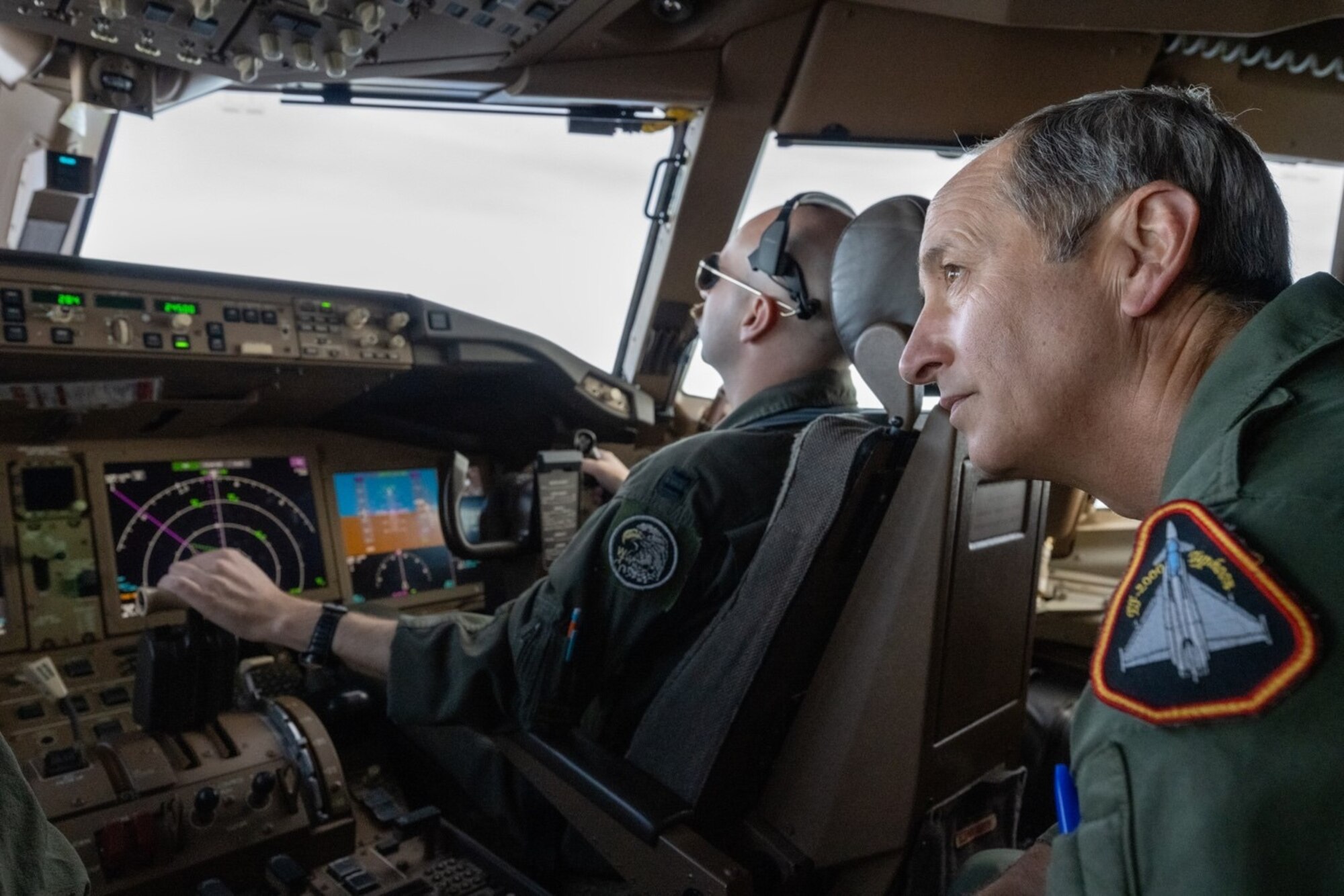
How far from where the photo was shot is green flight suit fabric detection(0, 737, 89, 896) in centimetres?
72

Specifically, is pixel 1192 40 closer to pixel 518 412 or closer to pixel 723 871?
Answer: pixel 518 412

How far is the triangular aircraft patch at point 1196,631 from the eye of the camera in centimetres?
48

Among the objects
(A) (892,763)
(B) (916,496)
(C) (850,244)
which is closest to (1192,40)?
(C) (850,244)

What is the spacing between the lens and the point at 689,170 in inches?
121

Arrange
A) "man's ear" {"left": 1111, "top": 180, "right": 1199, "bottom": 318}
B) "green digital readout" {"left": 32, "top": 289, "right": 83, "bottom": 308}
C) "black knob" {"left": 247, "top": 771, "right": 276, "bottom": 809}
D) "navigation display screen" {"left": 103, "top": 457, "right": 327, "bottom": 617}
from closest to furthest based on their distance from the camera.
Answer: "man's ear" {"left": 1111, "top": 180, "right": 1199, "bottom": 318} < "black knob" {"left": 247, "top": 771, "right": 276, "bottom": 809} < "green digital readout" {"left": 32, "top": 289, "right": 83, "bottom": 308} < "navigation display screen" {"left": 103, "top": 457, "right": 327, "bottom": 617}

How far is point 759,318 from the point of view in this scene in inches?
70.2

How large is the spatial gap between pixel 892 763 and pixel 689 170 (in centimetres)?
227

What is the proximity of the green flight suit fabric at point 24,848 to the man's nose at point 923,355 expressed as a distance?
2.73 ft

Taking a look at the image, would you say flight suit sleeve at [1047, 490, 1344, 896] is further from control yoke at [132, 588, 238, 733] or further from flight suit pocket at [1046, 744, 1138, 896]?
control yoke at [132, 588, 238, 733]

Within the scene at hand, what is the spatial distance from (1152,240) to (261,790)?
1.52 m

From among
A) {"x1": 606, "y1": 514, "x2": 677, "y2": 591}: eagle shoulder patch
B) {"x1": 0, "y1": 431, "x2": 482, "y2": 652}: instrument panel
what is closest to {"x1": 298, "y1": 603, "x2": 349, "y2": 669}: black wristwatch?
{"x1": 606, "y1": 514, "x2": 677, "y2": 591}: eagle shoulder patch

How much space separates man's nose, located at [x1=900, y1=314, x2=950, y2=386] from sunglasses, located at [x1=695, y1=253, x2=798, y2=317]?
0.85 metres

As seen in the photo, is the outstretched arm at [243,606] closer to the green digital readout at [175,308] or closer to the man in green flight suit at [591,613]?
the man in green flight suit at [591,613]

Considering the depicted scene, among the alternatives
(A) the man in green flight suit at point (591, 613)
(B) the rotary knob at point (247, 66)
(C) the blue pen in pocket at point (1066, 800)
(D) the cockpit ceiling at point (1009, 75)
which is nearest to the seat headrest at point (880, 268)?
(A) the man in green flight suit at point (591, 613)
